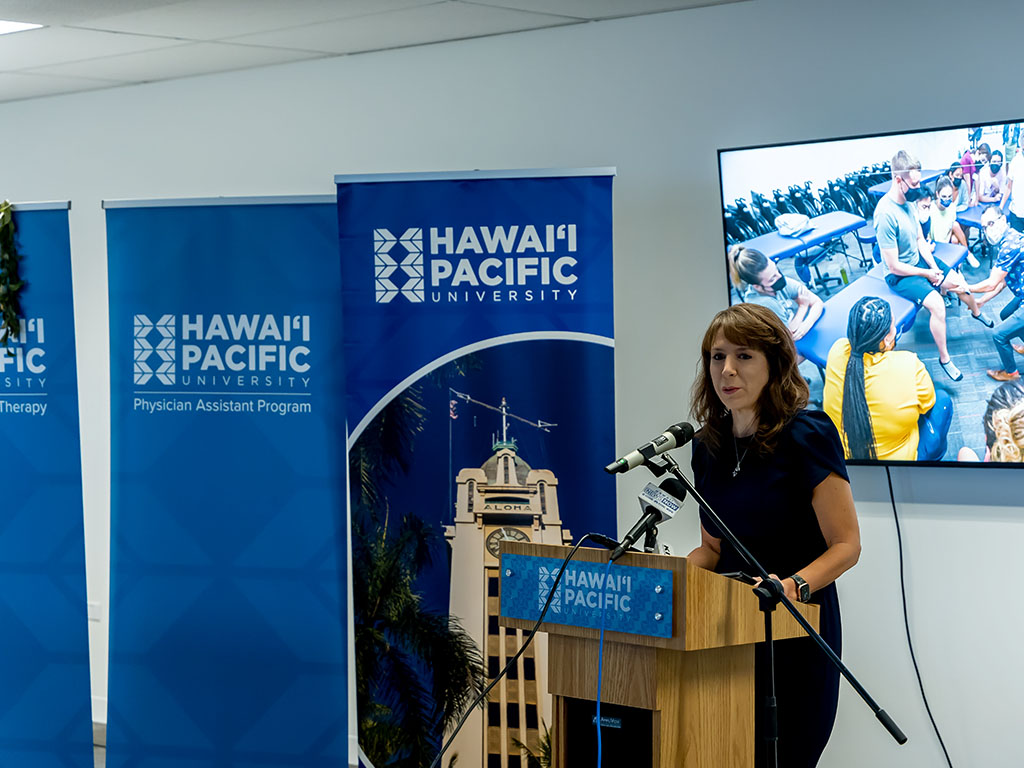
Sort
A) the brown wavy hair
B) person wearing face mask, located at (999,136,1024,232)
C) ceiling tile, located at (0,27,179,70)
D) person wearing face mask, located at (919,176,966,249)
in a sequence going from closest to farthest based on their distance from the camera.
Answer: the brown wavy hair → person wearing face mask, located at (999,136,1024,232) → person wearing face mask, located at (919,176,966,249) → ceiling tile, located at (0,27,179,70)

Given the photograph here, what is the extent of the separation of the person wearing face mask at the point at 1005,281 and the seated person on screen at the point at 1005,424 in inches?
1.6

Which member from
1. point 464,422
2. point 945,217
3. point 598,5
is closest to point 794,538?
point 464,422

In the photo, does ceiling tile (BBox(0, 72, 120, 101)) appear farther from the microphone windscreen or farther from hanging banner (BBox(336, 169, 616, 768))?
the microphone windscreen

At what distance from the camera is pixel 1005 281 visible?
9.58ft

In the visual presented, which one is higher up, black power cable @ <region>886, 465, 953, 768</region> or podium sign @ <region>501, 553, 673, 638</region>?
podium sign @ <region>501, 553, 673, 638</region>

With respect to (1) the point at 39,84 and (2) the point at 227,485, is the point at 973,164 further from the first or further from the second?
(1) the point at 39,84

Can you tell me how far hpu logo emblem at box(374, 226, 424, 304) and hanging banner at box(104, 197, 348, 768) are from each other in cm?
22

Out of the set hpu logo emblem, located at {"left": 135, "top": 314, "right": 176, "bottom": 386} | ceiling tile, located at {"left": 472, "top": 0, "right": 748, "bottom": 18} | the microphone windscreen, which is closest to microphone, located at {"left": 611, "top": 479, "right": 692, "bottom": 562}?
the microphone windscreen

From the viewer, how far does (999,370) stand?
295 centimetres

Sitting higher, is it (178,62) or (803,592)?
(178,62)

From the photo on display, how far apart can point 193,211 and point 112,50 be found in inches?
40.0

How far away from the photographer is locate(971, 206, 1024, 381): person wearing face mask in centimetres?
290

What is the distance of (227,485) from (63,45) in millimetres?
1800

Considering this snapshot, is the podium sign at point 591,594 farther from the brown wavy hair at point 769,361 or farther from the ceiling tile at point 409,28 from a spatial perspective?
the ceiling tile at point 409,28
